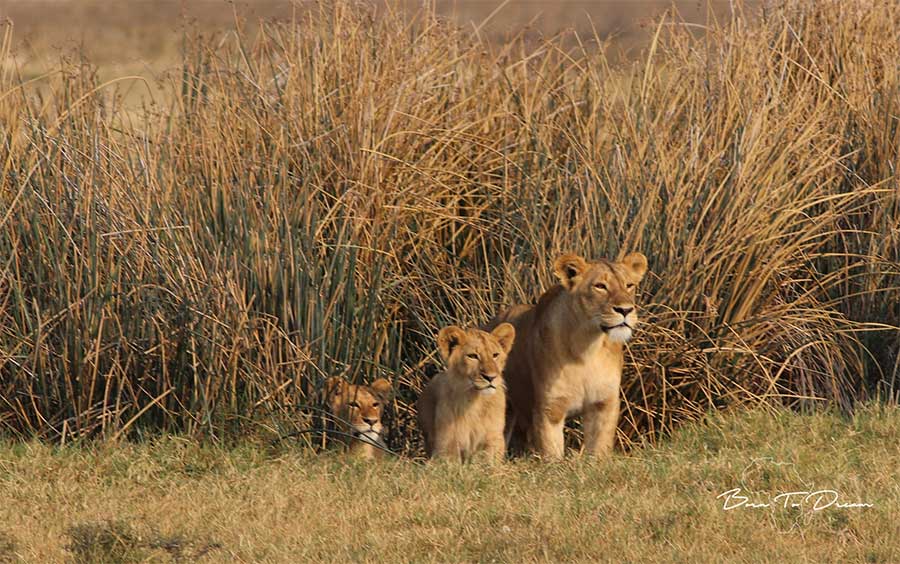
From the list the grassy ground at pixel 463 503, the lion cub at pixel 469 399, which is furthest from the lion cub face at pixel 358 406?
the lion cub at pixel 469 399

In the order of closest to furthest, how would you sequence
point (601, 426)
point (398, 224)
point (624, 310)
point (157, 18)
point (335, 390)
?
point (624, 310) → point (601, 426) → point (335, 390) → point (398, 224) → point (157, 18)

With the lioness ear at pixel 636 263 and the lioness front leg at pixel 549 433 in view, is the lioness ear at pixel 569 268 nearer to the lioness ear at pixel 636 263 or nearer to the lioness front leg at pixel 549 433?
the lioness ear at pixel 636 263

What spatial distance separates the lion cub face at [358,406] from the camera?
7.32 m

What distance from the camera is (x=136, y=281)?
301 inches

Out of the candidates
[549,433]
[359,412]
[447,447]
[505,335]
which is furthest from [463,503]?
[359,412]

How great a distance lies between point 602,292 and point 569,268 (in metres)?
0.20

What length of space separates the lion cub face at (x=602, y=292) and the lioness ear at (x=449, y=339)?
55cm

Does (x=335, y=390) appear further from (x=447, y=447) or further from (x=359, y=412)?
(x=447, y=447)

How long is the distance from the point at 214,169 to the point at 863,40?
426 centimetres

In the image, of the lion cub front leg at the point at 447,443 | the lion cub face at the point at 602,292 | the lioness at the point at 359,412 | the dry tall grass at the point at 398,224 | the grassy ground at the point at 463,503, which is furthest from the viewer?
the dry tall grass at the point at 398,224

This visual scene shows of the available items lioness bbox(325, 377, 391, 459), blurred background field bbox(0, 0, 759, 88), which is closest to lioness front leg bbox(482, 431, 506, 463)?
lioness bbox(325, 377, 391, 459)

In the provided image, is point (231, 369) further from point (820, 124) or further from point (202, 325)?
point (820, 124)

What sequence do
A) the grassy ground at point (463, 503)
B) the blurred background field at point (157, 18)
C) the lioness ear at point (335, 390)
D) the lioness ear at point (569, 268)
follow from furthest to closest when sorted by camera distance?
the blurred background field at point (157, 18), the lioness ear at point (335, 390), the lioness ear at point (569, 268), the grassy ground at point (463, 503)

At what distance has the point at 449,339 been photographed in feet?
23.0
